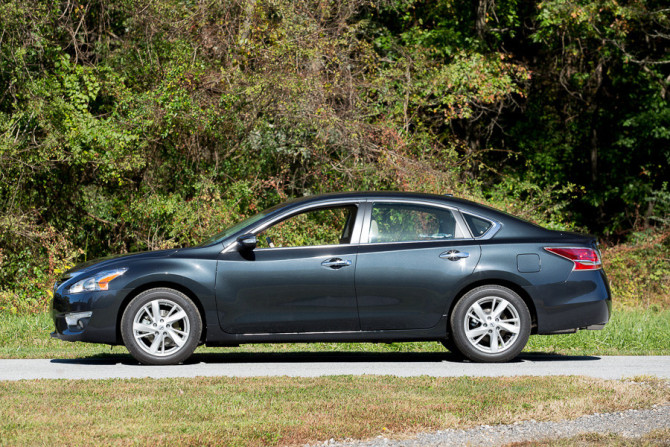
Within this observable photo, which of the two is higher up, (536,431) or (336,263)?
(336,263)

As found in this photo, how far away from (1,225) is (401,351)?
8696mm

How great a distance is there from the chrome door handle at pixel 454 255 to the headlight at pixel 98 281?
306 centimetres

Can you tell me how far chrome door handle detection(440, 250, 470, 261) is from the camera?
9.27 metres

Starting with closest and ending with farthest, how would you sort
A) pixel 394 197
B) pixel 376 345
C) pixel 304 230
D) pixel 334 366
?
pixel 334 366 → pixel 394 197 → pixel 376 345 → pixel 304 230

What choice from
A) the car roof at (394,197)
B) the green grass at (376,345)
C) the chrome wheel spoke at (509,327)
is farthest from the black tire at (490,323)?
the green grass at (376,345)

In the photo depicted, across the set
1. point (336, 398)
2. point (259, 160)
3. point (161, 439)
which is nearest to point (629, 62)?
point (259, 160)

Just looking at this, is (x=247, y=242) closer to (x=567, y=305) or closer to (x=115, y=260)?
(x=115, y=260)

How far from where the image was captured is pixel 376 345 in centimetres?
1158

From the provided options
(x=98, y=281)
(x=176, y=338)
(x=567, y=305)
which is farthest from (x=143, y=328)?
(x=567, y=305)

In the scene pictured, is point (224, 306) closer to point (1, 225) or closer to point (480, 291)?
point (480, 291)

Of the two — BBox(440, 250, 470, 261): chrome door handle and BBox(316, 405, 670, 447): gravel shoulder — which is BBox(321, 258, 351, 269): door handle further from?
BBox(316, 405, 670, 447): gravel shoulder

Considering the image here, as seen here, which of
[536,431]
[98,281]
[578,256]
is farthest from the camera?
[578,256]

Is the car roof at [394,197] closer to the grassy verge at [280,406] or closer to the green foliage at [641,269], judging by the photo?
the grassy verge at [280,406]

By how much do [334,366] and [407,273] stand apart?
1147 mm
